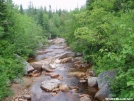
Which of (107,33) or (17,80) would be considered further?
(17,80)

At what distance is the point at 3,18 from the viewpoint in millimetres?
14180

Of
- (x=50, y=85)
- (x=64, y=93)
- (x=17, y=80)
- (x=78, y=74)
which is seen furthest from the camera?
(x=78, y=74)

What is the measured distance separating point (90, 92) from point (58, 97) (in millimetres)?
2442

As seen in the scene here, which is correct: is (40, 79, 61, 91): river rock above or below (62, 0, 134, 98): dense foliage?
below

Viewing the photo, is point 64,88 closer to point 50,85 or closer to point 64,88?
point 64,88

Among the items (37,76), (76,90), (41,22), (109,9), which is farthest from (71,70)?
(41,22)

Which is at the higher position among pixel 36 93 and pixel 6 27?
pixel 6 27

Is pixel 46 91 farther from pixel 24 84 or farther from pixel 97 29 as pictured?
pixel 97 29

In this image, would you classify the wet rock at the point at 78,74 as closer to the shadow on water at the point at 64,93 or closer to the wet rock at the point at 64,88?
the shadow on water at the point at 64,93

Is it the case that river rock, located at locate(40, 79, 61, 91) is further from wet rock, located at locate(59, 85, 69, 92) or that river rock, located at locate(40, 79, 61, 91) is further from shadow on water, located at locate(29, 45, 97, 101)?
wet rock, located at locate(59, 85, 69, 92)

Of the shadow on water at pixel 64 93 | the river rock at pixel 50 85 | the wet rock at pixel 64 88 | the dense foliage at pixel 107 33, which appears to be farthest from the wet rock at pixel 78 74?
the wet rock at pixel 64 88

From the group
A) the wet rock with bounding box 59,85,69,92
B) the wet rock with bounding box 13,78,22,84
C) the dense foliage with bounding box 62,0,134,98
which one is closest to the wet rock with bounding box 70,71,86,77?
the dense foliage with bounding box 62,0,134,98

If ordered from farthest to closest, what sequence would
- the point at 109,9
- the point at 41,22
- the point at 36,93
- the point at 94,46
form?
the point at 41,22 → the point at 109,9 → the point at 94,46 → the point at 36,93

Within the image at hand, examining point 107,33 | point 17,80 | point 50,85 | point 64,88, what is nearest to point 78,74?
point 64,88
